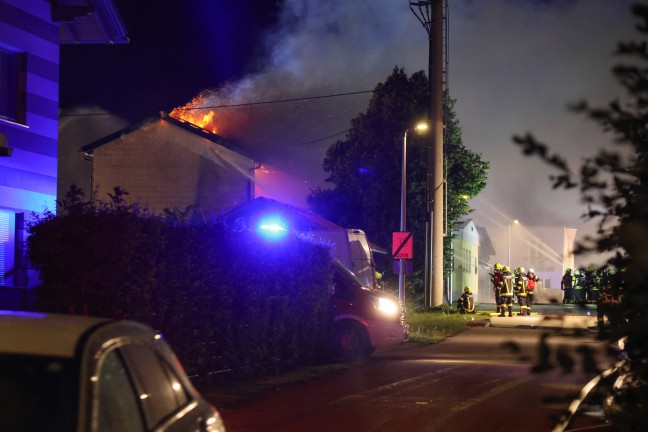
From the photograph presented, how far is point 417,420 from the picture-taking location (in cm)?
1028

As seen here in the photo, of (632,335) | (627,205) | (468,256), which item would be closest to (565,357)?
A: (632,335)

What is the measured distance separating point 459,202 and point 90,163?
18.0 m

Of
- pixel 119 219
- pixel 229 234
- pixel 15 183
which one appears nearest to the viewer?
pixel 119 219

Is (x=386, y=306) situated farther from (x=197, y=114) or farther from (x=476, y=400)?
(x=197, y=114)

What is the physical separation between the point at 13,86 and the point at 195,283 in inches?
237

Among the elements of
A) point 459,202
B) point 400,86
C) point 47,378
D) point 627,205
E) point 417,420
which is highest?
point 400,86

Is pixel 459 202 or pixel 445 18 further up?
pixel 445 18

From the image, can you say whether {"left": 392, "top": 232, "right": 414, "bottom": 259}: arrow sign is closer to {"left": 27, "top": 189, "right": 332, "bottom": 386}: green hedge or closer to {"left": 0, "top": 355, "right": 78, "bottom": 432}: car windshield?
{"left": 27, "top": 189, "right": 332, "bottom": 386}: green hedge

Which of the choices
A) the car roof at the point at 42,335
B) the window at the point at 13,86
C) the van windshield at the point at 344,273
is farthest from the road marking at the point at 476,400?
the window at the point at 13,86

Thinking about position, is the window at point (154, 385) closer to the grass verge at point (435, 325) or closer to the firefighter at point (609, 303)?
the firefighter at point (609, 303)

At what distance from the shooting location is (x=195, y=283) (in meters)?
11.8

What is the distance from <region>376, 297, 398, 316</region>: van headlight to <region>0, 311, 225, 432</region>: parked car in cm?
1340

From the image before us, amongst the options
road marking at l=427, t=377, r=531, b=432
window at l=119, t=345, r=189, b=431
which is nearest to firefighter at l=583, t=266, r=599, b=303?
window at l=119, t=345, r=189, b=431

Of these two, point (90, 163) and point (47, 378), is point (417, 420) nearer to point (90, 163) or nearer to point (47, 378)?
point (47, 378)
